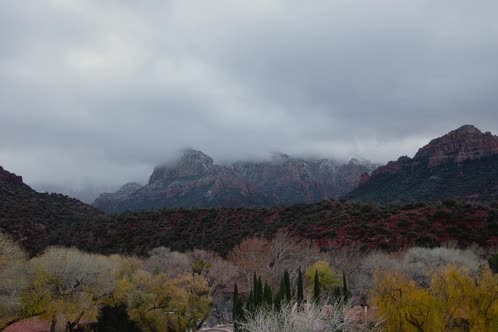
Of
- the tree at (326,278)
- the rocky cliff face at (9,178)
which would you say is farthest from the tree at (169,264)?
the rocky cliff face at (9,178)

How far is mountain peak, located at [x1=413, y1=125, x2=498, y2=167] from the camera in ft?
355

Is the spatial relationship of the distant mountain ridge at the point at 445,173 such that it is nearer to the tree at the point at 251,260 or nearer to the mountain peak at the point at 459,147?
the mountain peak at the point at 459,147

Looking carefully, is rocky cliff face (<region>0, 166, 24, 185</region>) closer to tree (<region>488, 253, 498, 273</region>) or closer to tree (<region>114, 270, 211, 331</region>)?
tree (<region>114, 270, 211, 331</region>)

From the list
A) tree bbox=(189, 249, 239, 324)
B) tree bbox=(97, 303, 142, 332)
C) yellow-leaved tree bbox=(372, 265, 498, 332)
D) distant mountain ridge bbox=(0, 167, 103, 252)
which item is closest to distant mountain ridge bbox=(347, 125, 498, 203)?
tree bbox=(189, 249, 239, 324)

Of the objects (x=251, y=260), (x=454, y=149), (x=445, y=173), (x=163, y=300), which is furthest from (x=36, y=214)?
(x=454, y=149)

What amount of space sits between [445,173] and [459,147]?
14566 mm

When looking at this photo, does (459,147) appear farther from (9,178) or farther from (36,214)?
(9,178)

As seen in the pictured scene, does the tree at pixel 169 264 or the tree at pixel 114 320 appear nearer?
the tree at pixel 114 320

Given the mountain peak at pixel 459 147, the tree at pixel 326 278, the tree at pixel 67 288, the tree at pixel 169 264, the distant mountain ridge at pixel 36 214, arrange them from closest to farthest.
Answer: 1. the tree at pixel 67 288
2. the tree at pixel 326 278
3. the tree at pixel 169 264
4. the distant mountain ridge at pixel 36 214
5. the mountain peak at pixel 459 147

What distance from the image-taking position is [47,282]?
32.9 metres

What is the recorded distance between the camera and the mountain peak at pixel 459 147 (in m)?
108

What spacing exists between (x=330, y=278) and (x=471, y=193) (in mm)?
59854

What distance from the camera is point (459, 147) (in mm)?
115188

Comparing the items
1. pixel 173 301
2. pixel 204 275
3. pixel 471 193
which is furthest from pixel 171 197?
pixel 173 301
